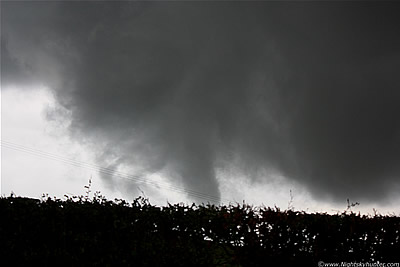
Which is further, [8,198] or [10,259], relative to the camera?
[8,198]

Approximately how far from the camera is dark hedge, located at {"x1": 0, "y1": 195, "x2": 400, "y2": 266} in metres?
9.42

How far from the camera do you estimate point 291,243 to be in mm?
9969

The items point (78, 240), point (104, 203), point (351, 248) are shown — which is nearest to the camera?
point (78, 240)

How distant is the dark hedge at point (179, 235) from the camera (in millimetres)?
9422

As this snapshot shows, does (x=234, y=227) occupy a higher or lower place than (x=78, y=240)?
higher

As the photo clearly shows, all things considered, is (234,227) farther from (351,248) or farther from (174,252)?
(351,248)

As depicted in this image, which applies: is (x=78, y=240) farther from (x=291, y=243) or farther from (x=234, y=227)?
(x=291, y=243)

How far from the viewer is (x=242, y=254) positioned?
9961 millimetres

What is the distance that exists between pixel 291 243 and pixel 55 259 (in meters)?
5.26

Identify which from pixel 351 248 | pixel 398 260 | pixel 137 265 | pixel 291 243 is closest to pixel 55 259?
pixel 137 265

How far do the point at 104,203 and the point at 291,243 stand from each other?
498cm

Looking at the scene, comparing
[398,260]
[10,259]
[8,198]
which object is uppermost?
[8,198]

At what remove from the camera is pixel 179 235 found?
11328 millimetres

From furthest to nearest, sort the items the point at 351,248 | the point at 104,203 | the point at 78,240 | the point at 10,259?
1. the point at 104,203
2. the point at 351,248
3. the point at 78,240
4. the point at 10,259
